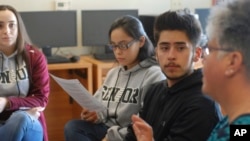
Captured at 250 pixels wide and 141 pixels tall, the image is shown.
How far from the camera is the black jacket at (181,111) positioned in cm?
144

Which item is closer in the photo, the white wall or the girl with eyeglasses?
the girl with eyeglasses

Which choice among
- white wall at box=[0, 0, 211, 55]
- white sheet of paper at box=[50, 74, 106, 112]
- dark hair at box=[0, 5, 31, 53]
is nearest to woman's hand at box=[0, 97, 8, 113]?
dark hair at box=[0, 5, 31, 53]

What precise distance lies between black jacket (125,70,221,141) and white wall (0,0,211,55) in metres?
2.19

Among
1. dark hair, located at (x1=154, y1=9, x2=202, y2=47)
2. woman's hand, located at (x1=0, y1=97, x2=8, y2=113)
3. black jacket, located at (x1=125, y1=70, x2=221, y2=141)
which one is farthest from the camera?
woman's hand, located at (x1=0, y1=97, x2=8, y2=113)

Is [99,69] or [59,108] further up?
[99,69]

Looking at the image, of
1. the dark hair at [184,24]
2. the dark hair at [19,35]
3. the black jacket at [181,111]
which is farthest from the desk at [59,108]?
the dark hair at [184,24]

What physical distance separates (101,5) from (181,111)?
8.37 ft

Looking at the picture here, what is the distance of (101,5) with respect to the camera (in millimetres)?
3912

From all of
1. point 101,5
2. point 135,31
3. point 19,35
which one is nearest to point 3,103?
point 19,35

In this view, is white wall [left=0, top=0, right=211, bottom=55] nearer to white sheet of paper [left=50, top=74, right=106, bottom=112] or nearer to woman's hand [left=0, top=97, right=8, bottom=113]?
woman's hand [left=0, top=97, right=8, bottom=113]

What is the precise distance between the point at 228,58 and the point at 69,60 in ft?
8.38

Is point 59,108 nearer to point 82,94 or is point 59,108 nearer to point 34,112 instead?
point 34,112

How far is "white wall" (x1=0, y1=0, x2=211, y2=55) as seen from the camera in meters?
3.66

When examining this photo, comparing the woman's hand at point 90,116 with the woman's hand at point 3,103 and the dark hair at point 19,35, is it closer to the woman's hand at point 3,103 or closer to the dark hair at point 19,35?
the woman's hand at point 3,103
